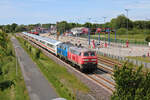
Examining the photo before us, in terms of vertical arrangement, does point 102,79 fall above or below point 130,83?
below

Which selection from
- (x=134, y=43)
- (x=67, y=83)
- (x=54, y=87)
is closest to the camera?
(x=54, y=87)

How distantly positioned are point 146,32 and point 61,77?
99.3m

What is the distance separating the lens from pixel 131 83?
12.6 m

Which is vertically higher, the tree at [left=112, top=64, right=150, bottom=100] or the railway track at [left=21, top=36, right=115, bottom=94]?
the tree at [left=112, top=64, right=150, bottom=100]

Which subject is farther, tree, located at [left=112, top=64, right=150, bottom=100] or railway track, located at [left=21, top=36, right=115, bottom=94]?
railway track, located at [left=21, top=36, right=115, bottom=94]

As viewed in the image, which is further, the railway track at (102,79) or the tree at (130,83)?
the railway track at (102,79)

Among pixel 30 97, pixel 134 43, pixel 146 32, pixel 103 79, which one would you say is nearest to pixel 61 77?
pixel 103 79

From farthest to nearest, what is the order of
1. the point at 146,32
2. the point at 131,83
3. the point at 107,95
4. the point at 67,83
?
the point at 146,32, the point at 67,83, the point at 107,95, the point at 131,83

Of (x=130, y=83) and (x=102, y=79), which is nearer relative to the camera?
(x=130, y=83)

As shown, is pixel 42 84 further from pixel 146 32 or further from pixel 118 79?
pixel 146 32

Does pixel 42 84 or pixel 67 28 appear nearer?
pixel 42 84

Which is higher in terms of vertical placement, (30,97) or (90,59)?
(90,59)

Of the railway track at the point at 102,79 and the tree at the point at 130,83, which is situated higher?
the tree at the point at 130,83

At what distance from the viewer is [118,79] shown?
42.0 feet
